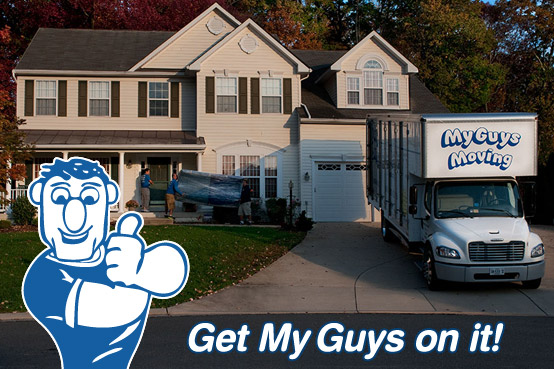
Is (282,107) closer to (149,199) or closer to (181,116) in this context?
(181,116)

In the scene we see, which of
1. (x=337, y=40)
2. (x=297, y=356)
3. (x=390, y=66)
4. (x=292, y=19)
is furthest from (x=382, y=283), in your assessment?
(x=337, y=40)

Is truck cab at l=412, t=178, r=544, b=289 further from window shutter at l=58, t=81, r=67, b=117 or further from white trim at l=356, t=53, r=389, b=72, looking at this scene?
window shutter at l=58, t=81, r=67, b=117

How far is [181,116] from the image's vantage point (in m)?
24.5

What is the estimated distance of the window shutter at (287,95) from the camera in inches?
941

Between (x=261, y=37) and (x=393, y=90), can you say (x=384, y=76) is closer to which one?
(x=393, y=90)

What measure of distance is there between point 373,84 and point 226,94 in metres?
6.08

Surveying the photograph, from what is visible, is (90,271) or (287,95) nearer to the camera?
(90,271)

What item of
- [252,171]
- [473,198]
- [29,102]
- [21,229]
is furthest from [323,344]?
[29,102]

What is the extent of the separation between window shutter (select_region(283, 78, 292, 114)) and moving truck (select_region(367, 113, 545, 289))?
10.7 meters

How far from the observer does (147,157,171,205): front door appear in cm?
2391

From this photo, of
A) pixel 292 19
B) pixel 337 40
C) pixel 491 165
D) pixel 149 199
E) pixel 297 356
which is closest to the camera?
pixel 297 356

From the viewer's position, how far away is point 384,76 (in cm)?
2481

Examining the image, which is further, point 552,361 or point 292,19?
point 292,19

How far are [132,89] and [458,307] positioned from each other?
17277 millimetres
